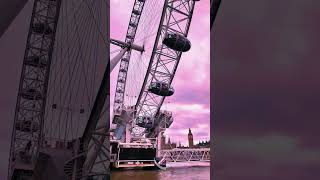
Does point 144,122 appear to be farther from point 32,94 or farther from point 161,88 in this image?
point 32,94

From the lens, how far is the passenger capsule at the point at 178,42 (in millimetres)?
12992

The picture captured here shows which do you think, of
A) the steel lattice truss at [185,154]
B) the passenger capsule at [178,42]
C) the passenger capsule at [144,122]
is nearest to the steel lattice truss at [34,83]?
the passenger capsule at [178,42]

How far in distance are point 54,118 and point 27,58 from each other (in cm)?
434

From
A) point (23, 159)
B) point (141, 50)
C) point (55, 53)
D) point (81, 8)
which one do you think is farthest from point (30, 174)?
point (141, 50)

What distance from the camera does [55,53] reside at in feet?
39.1

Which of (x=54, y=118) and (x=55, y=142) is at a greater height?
(x=54, y=118)

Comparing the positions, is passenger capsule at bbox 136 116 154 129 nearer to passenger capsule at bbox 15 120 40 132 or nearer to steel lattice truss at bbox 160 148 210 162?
steel lattice truss at bbox 160 148 210 162

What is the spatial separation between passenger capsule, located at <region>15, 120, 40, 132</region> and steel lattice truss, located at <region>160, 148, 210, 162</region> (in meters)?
6.51

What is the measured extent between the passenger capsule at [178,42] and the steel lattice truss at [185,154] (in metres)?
3.80

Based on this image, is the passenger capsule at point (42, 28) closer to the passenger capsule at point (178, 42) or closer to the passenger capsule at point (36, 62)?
the passenger capsule at point (36, 62)

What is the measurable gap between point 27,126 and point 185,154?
7030mm

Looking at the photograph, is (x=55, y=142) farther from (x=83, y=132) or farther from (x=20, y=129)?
(x=20, y=129)

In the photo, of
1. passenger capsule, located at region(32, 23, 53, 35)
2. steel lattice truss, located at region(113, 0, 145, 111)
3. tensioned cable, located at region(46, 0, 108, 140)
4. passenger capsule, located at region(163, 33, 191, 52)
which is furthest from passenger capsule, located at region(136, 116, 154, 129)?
tensioned cable, located at region(46, 0, 108, 140)

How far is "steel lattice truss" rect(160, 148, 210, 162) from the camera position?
1488 centimetres
